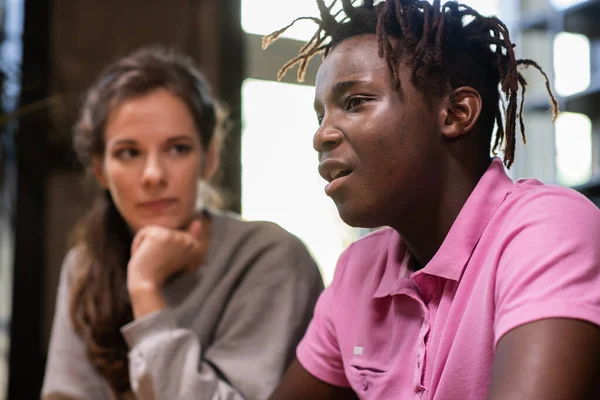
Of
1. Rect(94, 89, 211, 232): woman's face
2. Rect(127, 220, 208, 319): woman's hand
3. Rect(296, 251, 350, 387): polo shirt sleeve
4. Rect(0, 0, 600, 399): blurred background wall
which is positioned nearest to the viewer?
Rect(296, 251, 350, 387): polo shirt sleeve

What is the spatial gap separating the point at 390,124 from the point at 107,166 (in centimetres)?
88

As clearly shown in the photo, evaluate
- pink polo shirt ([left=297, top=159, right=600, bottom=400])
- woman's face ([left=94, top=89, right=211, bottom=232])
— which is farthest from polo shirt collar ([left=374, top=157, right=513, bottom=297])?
woman's face ([left=94, top=89, right=211, bottom=232])

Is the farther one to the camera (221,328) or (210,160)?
(210,160)

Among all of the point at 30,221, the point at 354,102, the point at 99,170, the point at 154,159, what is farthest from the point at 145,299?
the point at 30,221

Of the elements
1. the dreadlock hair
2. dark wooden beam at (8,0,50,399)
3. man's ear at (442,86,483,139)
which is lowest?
dark wooden beam at (8,0,50,399)

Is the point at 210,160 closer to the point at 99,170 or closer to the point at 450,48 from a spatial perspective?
the point at 99,170

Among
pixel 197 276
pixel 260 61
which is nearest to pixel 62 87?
pixel 260 61

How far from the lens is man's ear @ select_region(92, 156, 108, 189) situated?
173 centimetres

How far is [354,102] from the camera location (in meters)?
0.98

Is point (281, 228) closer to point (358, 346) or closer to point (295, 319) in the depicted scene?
point (295, 319)

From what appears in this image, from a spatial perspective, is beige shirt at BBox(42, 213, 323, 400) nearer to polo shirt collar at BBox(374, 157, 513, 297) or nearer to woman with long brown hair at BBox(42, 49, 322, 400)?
woman with long brown hair at BBox(42, 49, 322, 400)

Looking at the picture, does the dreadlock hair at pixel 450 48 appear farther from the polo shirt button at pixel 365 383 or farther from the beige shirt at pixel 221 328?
the beige shirt at pixel 221 328

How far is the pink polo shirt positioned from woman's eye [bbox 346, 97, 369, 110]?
179 mm

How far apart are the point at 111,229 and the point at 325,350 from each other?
77 cm
